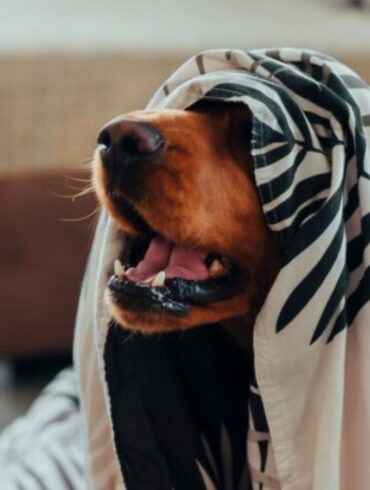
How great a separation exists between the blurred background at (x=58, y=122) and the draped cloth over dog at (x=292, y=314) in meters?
0.62

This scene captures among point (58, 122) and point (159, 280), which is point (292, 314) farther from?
point (58, 122)

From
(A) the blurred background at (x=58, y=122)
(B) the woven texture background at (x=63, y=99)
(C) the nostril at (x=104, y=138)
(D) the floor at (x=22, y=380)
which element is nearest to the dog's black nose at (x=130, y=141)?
(C) the nostril at (x=104, y=138)

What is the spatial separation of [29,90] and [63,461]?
2.37 feet

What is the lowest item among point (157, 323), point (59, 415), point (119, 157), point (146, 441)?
point (59, 415)

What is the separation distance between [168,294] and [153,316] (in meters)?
0.03

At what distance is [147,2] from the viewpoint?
228 cm

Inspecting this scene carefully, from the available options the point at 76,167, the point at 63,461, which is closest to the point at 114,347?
the point at 63,461

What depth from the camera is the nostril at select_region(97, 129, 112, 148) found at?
2.93ft

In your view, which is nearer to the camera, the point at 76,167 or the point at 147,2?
the point at 76,167

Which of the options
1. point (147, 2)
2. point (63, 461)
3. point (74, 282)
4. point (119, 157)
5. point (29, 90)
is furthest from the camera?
point (147, 2)

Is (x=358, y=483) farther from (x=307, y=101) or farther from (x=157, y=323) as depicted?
(x=307, y=101)

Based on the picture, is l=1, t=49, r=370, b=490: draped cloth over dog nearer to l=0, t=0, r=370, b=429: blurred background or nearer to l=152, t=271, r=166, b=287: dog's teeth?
l=152, t=271, r=166, b=287: dog's teeth

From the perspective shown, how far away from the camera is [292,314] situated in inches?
35.3

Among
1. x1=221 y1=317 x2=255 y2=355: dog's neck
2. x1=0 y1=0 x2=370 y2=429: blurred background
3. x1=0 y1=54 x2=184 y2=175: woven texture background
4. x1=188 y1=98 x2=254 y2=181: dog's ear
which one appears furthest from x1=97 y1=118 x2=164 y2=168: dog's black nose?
x1=0 y1=54 x2=184 y2=175: woven texture background
